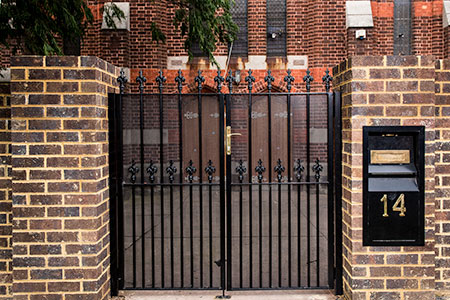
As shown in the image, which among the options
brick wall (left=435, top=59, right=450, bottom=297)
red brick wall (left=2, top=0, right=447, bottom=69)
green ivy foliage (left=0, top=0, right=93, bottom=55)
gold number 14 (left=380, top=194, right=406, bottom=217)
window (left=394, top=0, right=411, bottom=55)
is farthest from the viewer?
window (left=394, top=0, right=411, bottom=55)

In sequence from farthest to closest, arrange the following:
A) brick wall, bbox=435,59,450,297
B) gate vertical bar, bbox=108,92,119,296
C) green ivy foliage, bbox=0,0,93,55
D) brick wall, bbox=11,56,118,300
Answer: green ivy foliage, bbox=0,0,93,55
gate vertical bar, bbox=108,92,119,296
brick wall, bbox=435,59,450,297
brick wall, bbox=11,56,118,300

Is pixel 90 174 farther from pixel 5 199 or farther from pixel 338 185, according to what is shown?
pixel 338 185

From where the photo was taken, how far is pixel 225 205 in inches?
318

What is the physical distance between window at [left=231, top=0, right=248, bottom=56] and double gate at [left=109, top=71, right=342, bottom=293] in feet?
5.41

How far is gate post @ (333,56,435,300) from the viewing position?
3.32m

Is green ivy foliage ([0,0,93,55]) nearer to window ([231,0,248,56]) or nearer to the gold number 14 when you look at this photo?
the gold number 14

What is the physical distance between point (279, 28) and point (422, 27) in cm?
442

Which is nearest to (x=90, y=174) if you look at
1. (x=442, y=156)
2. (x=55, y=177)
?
(x=55, y=177)

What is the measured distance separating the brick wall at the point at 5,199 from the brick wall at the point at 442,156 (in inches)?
151

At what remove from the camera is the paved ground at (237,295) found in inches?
145

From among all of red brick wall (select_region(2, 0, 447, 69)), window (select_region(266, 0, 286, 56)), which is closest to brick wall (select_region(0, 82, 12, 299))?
red brick wall (select_region(2, 0, 447, 69))

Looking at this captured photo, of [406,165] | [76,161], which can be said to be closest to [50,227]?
[76,161]

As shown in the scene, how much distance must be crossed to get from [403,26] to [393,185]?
10.6 meters

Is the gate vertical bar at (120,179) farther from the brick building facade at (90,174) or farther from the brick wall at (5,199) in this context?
the brick wall at (5,199)
